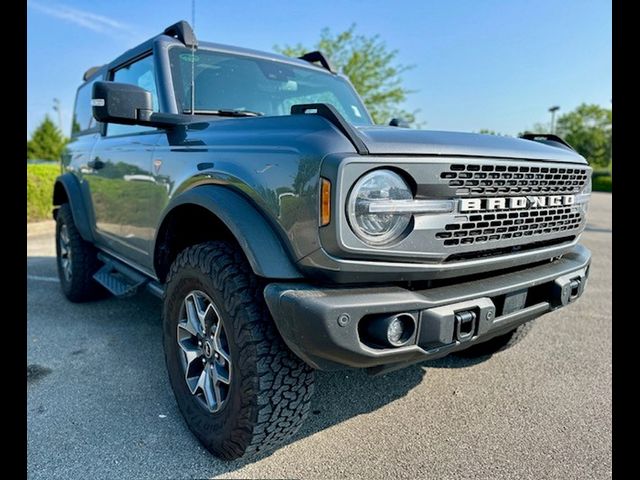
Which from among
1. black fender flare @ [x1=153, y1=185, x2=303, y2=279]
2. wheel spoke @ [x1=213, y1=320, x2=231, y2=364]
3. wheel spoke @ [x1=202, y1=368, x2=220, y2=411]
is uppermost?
black fender flare @ [x1=153, y1=185, x2=303, y2=279]

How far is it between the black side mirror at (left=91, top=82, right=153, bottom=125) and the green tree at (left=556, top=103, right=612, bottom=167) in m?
62.2

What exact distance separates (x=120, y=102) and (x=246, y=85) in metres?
0.91

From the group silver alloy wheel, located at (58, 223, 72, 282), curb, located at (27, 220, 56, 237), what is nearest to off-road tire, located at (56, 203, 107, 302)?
silver alloy wheel, located at (58, 223, 72, 282)

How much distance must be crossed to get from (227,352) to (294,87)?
2.07 m

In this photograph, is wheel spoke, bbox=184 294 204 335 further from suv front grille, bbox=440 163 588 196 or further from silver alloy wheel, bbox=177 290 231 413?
suv front grille, bbox=440 163 588 196

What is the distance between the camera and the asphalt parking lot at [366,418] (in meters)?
2.08

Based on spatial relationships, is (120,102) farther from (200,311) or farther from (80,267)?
(80,267)

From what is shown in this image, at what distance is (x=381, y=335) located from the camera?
64.9 inches

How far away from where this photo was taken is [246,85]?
9.77 ft

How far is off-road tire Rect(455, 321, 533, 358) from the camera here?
302cm

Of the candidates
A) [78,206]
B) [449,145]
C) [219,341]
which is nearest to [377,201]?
[449,145]

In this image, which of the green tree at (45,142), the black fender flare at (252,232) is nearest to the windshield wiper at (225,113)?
the black fender flare at (252,232)
